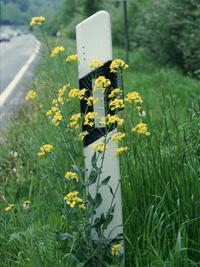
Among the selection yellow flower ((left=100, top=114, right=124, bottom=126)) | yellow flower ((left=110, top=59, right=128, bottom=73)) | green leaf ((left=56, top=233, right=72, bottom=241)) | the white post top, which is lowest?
green leaf ((left=56, top=233, right=72, bottom=241))

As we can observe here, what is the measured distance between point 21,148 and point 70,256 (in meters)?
2.35

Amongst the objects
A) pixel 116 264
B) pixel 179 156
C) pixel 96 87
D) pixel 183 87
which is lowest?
pixel 116 264

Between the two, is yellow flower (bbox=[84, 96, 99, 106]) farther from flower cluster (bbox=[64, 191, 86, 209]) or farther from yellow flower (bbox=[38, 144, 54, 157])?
flower cluster (bbox=[64, 191, 86, 209])

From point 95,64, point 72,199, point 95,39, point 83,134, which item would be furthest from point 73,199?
point 95,39

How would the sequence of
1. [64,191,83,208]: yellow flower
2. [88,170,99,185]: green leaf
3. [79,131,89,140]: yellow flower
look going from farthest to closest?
[79,131,89,140]: yellow flower, [88,170,99,185]: green leaf, [64,191,83,208]: yellow flower

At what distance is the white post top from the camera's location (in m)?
2.89

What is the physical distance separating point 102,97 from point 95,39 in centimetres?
26

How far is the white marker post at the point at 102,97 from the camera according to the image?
289cm

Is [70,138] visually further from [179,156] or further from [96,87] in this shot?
[179,156]

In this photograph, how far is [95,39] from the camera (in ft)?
9.55

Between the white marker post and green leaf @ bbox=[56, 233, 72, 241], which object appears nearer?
green leaf @ bbox=[56, 233, 72, 241]

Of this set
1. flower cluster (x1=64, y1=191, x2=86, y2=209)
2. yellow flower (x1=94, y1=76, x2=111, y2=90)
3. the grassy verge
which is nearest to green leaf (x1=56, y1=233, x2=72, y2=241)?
the grassy verge

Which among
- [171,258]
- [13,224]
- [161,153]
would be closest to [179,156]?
[161,153]

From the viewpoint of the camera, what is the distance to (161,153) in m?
3.32
